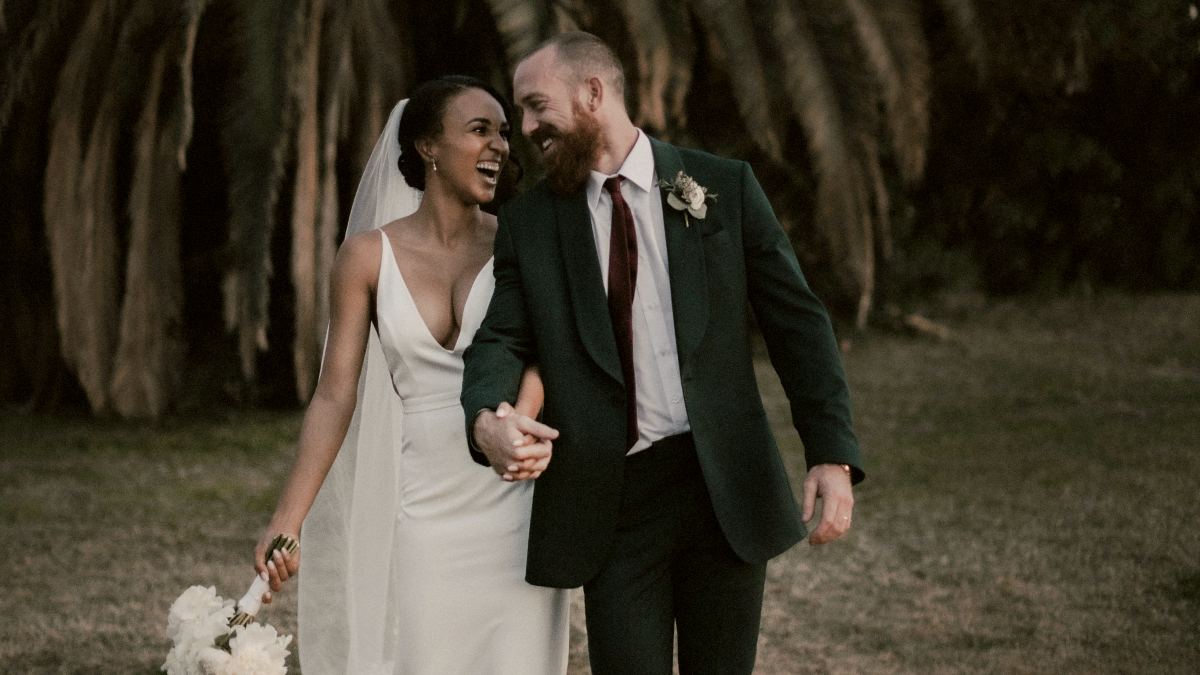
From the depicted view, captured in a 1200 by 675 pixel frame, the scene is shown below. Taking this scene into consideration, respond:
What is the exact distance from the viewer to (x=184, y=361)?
10.3m

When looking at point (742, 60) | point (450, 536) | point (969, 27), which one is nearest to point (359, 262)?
point (450, 536)

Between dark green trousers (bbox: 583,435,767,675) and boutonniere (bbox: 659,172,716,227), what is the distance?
411 mm

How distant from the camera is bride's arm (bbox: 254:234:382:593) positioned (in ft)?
9.74

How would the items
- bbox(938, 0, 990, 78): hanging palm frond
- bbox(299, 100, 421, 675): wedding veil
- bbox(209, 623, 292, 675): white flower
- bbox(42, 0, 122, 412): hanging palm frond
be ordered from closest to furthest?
bbox(209, 623, 292, 675): white flower → bbox(299, 100, 421, 675): wedding veil → bbox(938, 0, 990, 78): hanging palm frond → bbox(42, 0, 122, 412): hanging palm frond

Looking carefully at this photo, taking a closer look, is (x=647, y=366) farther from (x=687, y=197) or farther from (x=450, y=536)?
(x=450, y=536)

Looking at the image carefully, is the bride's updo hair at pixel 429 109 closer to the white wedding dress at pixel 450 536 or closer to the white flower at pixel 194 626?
the white wedding dress at pixel 450 536

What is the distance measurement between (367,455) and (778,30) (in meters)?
3.72

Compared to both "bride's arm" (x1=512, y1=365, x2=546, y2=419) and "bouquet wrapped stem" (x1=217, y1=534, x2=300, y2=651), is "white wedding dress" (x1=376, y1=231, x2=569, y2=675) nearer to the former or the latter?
"bouquet wrapped stem" (x1=217, y1=534, x2=300, y2=651)

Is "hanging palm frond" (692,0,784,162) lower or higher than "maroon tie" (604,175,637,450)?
higher

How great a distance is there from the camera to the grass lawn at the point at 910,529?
498 centimetres

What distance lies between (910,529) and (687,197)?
4.27 m

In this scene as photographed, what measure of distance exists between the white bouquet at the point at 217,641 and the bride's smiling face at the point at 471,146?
1120mm

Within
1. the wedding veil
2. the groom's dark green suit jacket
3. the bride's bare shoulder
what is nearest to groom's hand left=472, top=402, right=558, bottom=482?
the groom's dark green suit jacket

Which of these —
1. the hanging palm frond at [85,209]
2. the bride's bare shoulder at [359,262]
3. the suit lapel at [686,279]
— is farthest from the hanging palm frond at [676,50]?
the suit lapel at [686,279]
